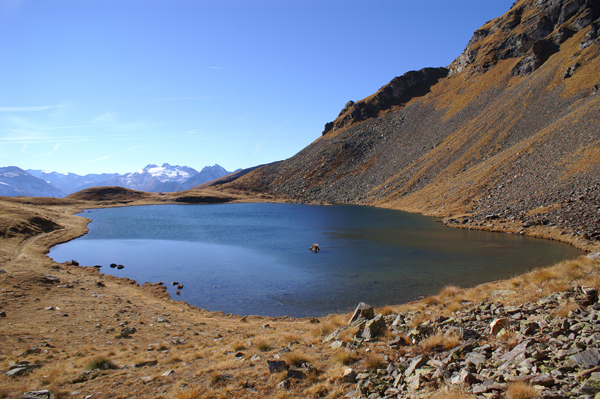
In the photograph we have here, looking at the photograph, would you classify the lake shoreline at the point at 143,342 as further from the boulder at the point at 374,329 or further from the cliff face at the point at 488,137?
the cliff face at the point at 488,137

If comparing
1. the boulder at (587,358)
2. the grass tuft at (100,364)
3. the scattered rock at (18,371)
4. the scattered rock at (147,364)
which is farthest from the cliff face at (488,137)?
the scattered rock at (18,371)

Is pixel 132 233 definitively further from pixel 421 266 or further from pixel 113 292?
pixel 421 266

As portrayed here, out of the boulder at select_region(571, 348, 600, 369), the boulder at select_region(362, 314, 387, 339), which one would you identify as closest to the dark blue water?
the boulder at select_region(362, 314, 387, 339)

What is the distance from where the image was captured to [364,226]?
61562 millimetres

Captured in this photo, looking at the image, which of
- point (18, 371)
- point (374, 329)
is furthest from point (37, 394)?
point (374, 329)

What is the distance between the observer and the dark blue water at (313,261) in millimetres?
26125

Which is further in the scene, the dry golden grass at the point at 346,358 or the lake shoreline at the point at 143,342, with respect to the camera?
the dry golden grass at the point at 346,358

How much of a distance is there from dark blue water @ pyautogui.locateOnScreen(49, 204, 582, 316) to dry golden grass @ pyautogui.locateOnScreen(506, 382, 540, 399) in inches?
668

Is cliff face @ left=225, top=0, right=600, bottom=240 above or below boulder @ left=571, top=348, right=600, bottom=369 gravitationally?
above

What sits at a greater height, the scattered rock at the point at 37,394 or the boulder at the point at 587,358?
the boulder at the point at 587,358

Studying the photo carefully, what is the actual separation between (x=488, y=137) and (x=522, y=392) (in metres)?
92.0

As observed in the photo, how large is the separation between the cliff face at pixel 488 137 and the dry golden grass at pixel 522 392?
128 feet

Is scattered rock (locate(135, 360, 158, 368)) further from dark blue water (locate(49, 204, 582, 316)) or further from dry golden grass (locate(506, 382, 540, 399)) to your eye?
dry golden grass (locate(506, 382, 540, 399))

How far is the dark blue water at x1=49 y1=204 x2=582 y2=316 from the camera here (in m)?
26.1
